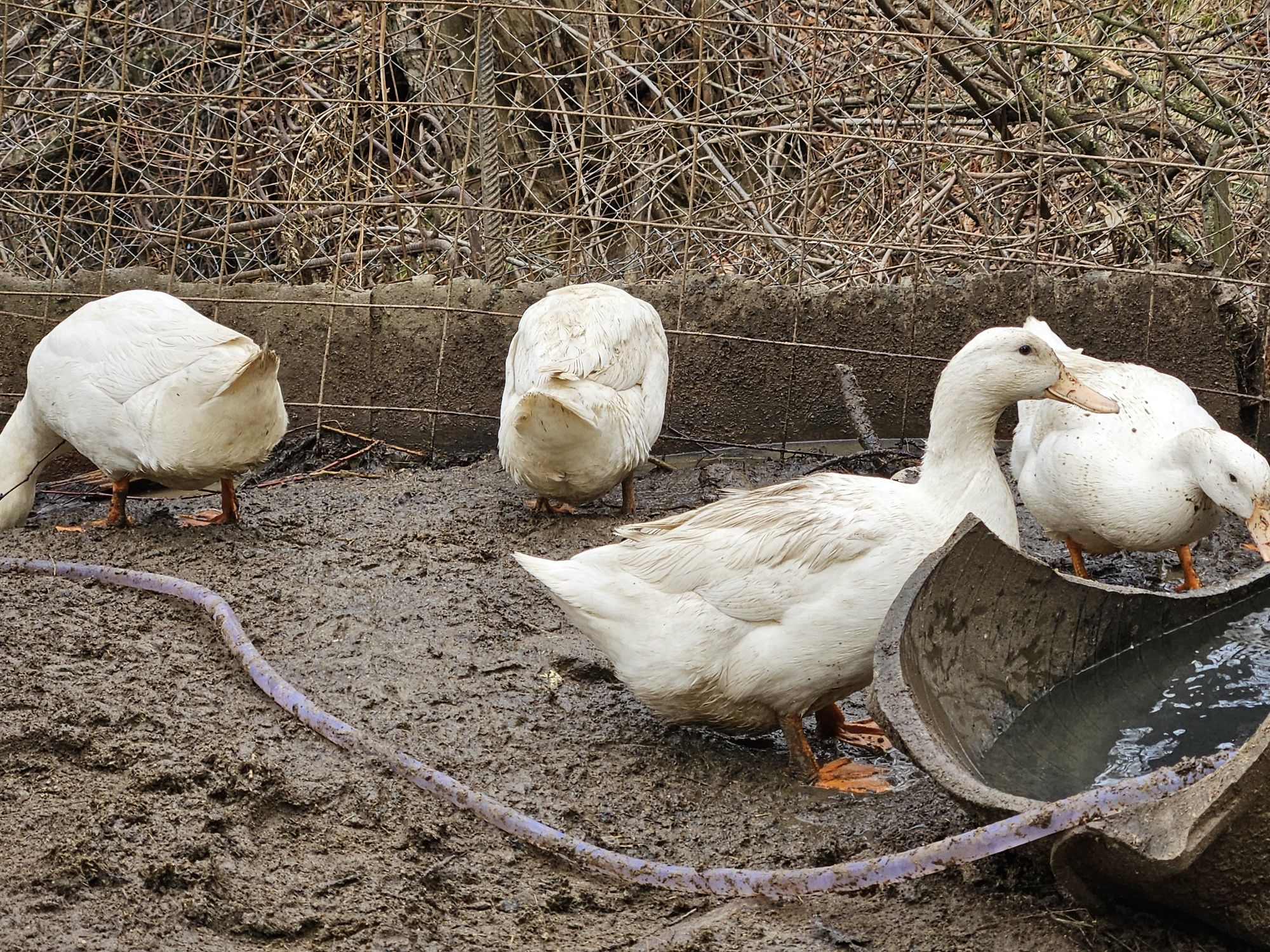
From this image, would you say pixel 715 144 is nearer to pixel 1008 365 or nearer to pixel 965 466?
pixel 1008 365

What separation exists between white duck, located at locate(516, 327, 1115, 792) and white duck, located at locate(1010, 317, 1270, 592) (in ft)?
3.58

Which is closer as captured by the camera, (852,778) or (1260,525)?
(852,778)

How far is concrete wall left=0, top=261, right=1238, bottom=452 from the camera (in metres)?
7.19

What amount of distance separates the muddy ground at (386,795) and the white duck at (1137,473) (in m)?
0.64

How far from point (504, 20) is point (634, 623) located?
20.7 ft

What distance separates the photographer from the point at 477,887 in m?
3.10

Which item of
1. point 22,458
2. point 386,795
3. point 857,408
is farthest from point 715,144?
point 386,795

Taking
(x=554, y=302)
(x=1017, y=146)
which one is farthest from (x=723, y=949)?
(x=1017, y=146)

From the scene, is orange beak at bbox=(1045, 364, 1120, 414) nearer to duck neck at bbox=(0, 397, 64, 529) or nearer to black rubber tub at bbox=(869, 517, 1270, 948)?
black rubber tub at bbox=(869, 517, 1270, 948)

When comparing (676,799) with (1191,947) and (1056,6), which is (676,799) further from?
(1056,6)

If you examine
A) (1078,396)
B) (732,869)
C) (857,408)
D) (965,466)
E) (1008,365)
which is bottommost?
(732,869)

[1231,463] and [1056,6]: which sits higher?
[1056,6]

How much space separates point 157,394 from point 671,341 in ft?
9.41

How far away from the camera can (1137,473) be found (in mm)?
5000
